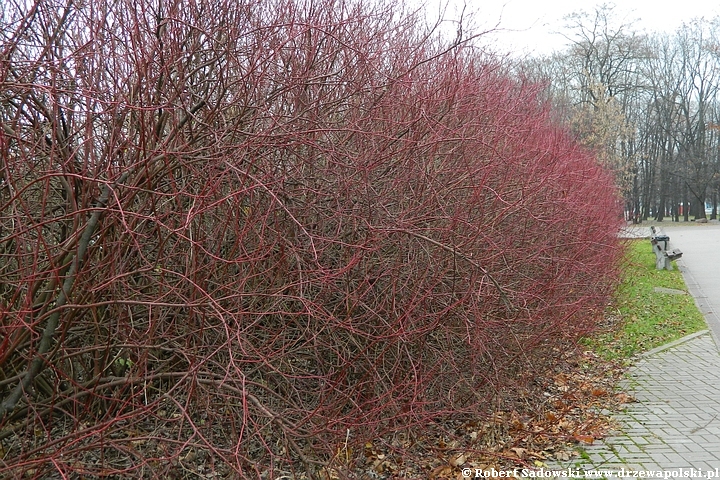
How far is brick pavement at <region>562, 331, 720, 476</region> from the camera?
178 inches

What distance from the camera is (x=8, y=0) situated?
14.1 ft

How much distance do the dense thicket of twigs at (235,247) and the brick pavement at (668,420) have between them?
0.90 metres

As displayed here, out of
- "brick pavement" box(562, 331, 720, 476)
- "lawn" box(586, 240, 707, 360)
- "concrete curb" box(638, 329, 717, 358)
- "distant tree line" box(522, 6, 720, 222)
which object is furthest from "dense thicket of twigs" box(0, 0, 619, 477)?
"distant tree line" box(522, 6, 720, 222)

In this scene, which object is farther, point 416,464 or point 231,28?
point 416,464

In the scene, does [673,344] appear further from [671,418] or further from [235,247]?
[235,247]

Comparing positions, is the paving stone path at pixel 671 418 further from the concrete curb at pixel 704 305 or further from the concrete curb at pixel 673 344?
the concrete curb at pixel 704 305

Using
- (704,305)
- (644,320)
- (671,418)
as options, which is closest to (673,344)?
(644,320)

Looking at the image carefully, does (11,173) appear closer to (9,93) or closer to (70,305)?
(9,93)

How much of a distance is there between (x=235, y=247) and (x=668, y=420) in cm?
404

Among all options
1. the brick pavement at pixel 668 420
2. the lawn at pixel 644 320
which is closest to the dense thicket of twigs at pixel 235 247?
the brick pavement at pixel 668 420

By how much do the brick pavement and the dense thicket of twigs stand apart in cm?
90

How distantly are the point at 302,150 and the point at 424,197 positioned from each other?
0.95 metres

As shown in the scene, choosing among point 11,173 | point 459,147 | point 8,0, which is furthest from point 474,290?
point 8,0

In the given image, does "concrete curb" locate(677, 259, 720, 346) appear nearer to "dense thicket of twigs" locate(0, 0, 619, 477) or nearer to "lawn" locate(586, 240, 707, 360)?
"lawn" locate(586, 240, 707, 360)
